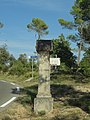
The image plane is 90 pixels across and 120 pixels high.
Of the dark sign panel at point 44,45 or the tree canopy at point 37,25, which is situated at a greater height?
the tree canopy at point 37,25

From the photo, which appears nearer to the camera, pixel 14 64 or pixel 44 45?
pixel 44 45

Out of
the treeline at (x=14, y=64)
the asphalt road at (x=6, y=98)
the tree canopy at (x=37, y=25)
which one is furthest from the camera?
the tree canopy at (x=37, y=25)

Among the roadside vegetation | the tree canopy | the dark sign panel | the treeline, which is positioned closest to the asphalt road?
the roadside vegetation

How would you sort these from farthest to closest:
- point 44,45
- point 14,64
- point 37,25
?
point 37,25 → point 14,64 → point 44,45

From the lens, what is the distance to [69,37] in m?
40.8

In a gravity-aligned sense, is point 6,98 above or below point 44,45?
below

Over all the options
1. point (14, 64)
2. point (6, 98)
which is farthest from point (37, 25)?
point (6, 98)

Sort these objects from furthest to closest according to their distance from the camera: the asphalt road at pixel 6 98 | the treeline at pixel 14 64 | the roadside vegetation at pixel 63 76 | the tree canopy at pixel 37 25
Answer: the tree canopy at pixel 37 25 < the treeline at pixel 14 64 < the asphalt road at pixel 6 98 < the roadside vegetation at pixel 63 76

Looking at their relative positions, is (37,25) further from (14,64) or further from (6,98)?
(6,98)

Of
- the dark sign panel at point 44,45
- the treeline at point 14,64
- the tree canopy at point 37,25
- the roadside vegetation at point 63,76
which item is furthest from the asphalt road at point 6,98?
the tree canopy at point 37,25

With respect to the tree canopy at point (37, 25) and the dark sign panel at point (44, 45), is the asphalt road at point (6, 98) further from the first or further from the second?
the tree canopy at point (37, 25)

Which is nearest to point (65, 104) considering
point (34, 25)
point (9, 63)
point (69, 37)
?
point (69, 37)

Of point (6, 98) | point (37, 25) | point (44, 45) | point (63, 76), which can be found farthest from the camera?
point (37, 25)

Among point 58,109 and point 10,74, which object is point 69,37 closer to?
point 10,74
